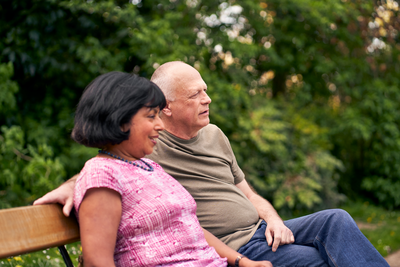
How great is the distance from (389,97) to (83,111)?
679cm

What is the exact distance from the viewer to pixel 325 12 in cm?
604

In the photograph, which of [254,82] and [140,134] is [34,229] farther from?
[254,82]

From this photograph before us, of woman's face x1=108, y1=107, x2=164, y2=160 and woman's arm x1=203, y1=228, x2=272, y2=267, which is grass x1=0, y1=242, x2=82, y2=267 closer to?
woman's arm x1=203, y1=228, x2=272, y2=267

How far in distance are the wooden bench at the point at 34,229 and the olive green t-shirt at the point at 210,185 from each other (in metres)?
0.69

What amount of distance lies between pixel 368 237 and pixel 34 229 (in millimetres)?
4691

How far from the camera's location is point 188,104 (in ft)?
6.78

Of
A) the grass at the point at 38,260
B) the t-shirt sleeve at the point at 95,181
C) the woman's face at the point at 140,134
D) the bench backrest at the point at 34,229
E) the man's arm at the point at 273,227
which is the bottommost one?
the grass at the point at 38,260

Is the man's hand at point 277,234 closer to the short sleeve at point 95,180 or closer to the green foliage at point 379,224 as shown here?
the short sleeve at point 95,180

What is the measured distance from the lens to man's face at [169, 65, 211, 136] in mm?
2051

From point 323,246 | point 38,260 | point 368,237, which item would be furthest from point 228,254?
point 368,237

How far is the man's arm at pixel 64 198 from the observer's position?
127 cm

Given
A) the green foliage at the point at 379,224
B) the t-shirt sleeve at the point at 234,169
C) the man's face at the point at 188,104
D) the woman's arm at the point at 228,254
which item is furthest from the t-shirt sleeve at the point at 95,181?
the green foliage at the point at 379,224

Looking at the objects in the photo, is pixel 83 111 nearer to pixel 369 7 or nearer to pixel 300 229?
pixel 300 229

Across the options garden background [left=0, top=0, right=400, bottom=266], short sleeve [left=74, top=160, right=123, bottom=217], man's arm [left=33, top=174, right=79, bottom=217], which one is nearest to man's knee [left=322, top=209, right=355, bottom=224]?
short sleeve [left=74, top=160, right=123, bottom=217]
